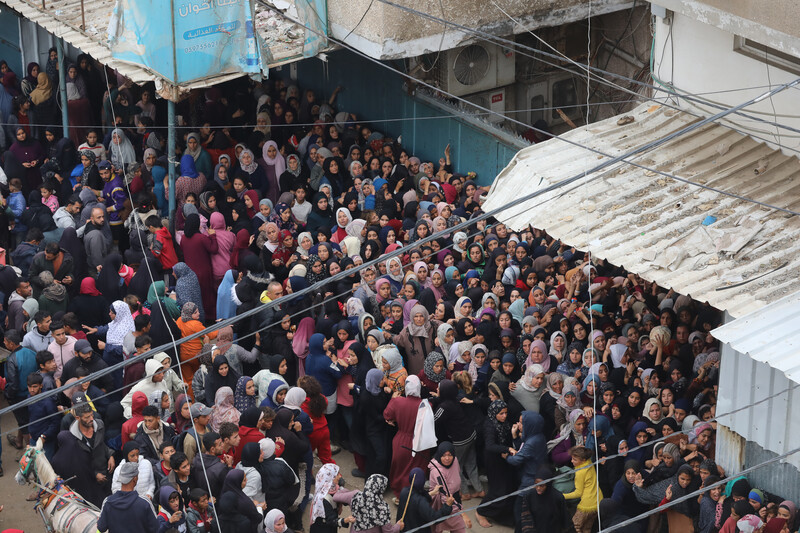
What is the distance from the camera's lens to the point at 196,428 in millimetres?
9344

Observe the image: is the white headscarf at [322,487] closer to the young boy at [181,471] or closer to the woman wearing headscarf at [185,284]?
the young boy at [181,471]

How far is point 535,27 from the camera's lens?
45.8ft

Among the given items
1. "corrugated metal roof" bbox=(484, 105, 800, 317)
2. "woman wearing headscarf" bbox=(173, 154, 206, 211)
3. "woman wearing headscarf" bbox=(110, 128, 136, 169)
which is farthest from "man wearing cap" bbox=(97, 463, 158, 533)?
"woman wearing headscarf" bbox=(110, 128, 136, 169)

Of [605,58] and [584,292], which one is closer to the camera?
[584,292]

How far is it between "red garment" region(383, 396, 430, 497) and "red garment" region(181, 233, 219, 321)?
11.1 ft

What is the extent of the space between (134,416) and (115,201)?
4378 mm

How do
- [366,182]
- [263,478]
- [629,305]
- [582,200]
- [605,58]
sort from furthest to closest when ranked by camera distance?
[605,58], [366,182], [629,305], [582,200], [263,478]

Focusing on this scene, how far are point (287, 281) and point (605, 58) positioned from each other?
21.8 ft

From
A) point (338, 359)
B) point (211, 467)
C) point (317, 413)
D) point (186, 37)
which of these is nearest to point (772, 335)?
point (317, 413)

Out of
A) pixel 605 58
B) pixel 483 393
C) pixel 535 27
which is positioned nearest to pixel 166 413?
pixel 483 393

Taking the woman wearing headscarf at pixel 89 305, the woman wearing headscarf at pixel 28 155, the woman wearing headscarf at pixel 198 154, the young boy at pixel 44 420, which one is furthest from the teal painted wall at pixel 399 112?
the young boy at pixel 44 420

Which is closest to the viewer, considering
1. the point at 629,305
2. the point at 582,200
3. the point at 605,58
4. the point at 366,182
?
the point at 582,200

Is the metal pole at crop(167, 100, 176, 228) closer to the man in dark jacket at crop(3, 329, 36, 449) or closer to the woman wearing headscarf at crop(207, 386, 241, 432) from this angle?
the man in dark jacket at crop(3, 329, 36, 449)

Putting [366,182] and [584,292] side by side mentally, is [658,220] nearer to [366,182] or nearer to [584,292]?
[584,292]
